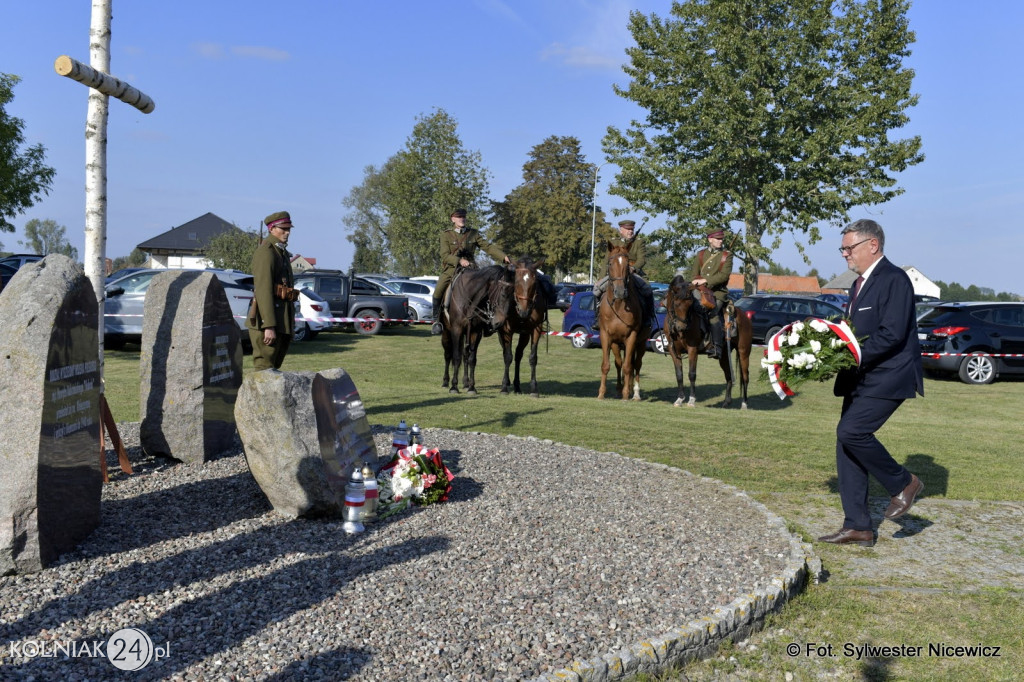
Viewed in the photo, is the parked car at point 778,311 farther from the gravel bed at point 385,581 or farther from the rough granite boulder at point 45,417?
the rough granite boulder at point 45,417

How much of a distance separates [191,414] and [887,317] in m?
5.69

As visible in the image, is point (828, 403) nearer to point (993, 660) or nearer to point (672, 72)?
point (993, 660)

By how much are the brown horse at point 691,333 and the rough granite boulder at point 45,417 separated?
10.6 metres

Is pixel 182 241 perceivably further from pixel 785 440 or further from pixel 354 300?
pixel 785 440

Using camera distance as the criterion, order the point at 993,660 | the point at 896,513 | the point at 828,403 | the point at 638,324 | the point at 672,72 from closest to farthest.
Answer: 1. the point at 993,660
2. the point at 896,513
3. the point at 638,324
4. the point at 828,403
5. the point at 672,72

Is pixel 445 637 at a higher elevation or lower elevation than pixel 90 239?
lower

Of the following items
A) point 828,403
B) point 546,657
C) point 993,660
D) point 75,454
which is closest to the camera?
point 546,657

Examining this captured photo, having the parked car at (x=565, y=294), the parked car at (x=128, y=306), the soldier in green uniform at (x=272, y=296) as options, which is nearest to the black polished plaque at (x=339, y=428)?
the soldier in green uniform at (x=272, y=296)

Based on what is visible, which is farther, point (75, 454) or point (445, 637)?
point (75, 454)

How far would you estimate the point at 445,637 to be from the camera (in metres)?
4.06

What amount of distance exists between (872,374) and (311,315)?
20206 mm

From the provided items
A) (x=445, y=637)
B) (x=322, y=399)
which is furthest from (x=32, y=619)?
(x=322, y=399)

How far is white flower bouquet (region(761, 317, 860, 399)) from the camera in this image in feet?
19.7

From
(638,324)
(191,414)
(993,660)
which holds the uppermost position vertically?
(638,324)
